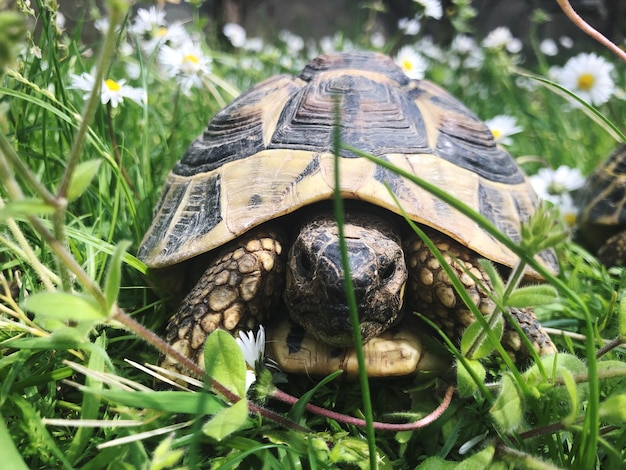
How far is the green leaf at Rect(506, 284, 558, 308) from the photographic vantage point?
2.80 ft

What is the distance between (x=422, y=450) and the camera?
1098 mm

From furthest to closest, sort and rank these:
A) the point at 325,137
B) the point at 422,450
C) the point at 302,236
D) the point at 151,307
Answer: the point at 151,307
the point at 325,137
the point at 302,236
the point at 422,450

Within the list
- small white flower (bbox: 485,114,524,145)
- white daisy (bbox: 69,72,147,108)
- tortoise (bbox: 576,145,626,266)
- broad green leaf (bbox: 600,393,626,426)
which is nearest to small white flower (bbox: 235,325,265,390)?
broad green leaf (bbox: 600,393,626,426)

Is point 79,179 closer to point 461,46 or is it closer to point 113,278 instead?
point 113,278

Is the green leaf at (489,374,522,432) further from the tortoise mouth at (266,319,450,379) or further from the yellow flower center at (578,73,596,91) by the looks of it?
the yellow flower center at (578,73,596,91)

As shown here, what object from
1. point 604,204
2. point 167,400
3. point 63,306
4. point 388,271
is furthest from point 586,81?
point 63,306

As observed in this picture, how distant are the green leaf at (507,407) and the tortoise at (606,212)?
1452 mm

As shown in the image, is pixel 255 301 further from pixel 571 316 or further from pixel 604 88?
pixel 604 88

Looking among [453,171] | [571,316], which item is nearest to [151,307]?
[453,171]

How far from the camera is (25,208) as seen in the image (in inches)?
25.6

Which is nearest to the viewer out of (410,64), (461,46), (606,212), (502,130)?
(606,212)

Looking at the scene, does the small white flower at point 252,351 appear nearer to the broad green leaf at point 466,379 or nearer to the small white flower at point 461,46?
the broad green leaf at point 466,379

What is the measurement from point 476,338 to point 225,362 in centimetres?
47

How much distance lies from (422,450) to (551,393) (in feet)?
0.95
